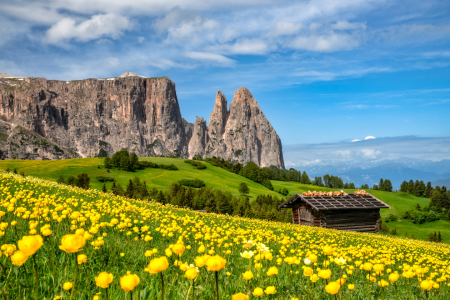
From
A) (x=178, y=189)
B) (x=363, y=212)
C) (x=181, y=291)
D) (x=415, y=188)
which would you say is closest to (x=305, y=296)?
(x=181, y=291)

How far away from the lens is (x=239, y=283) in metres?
4.18

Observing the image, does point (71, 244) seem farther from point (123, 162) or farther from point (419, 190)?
point (419, 190)

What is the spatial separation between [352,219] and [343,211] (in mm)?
1869

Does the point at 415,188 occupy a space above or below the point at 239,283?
below

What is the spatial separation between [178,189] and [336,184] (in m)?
133

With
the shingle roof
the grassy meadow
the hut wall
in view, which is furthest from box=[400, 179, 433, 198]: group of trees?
the shingle roof

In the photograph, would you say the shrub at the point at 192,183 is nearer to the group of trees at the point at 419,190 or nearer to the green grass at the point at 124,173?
the green grass at the point at 124,173

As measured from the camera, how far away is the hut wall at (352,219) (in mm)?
34438

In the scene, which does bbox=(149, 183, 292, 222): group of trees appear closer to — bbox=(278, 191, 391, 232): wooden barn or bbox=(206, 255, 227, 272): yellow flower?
bbox=(278, 191, 391, 232): wooden barn

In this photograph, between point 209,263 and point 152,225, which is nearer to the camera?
point 209,263

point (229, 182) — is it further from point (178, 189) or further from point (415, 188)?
point (415, 188)

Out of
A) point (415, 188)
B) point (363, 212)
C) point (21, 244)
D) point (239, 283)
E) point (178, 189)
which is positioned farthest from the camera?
point (415, 188)

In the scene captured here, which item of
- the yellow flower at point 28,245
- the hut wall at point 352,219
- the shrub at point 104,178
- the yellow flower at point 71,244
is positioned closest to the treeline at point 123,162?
the shrub at point 104,178

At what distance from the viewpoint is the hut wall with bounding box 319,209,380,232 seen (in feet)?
113
